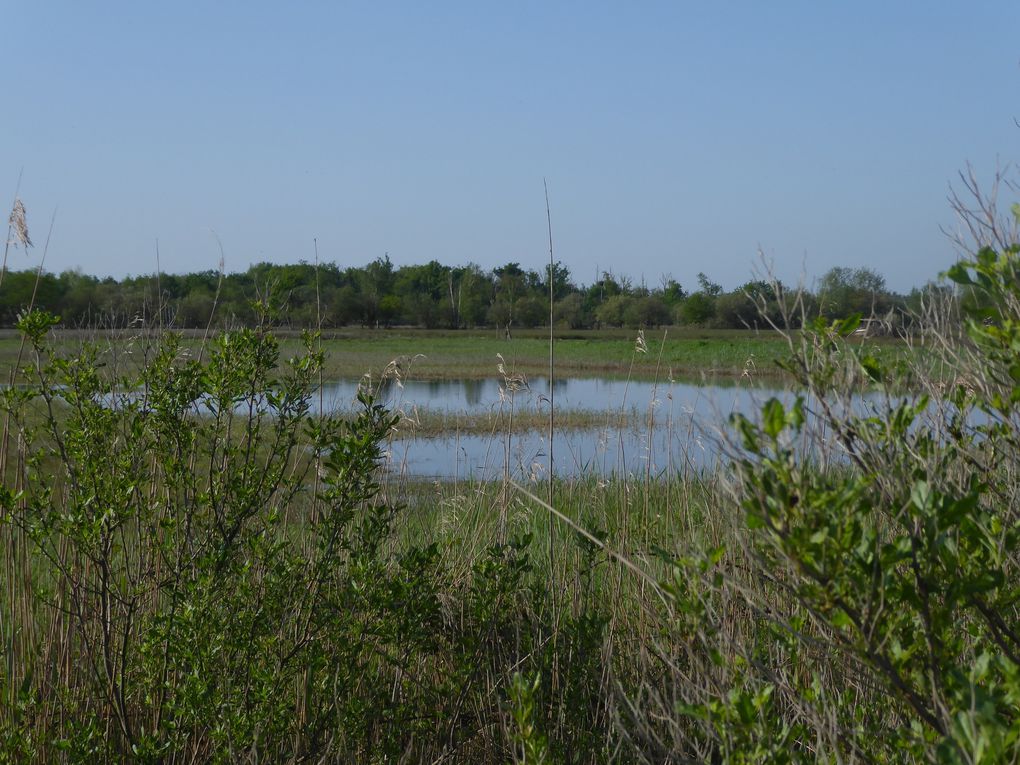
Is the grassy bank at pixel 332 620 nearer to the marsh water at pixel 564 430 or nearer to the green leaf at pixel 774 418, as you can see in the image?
the green leaf at pixel 774 418

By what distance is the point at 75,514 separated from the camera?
235 centimetres

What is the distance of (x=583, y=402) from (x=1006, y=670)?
16803 mm

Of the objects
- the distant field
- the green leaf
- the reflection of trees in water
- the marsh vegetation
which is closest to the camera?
the green leaf

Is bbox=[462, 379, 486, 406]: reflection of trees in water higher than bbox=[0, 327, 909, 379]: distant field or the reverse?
the reverse

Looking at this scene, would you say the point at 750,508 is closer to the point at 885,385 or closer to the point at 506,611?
the point at 885,385

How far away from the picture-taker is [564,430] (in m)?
6.20

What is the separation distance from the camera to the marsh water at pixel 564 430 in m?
4.08

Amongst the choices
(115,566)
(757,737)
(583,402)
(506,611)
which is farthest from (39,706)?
(583,402)

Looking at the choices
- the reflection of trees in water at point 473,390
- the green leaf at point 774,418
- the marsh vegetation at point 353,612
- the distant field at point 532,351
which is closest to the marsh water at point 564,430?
the reflection of trees in water at point 473,390

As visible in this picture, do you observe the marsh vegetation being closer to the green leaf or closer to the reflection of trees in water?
the green leaf

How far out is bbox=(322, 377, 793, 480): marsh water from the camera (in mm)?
4078

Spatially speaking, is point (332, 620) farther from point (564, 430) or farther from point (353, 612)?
point (564, 430)

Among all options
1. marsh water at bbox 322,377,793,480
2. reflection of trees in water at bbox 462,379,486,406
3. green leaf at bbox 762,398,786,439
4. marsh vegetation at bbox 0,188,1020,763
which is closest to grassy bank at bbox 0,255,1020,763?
marsh vegetation at bbox 0,188,1020,763

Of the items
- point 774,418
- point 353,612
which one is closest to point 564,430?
point 353,612
